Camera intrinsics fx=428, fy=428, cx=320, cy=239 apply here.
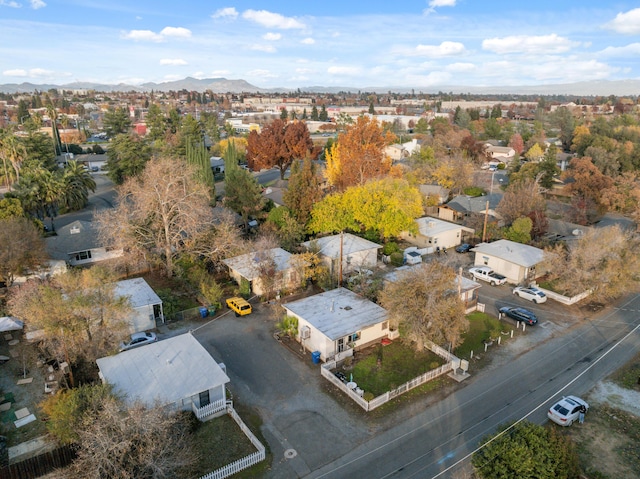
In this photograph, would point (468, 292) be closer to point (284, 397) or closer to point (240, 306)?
point (284, 397)

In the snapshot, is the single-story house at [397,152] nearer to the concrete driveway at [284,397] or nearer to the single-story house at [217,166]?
the single-story house at [217,166]

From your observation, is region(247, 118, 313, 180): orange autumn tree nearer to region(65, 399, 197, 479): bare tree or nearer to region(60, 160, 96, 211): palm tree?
region(60, 160, 96, 211): palm tree

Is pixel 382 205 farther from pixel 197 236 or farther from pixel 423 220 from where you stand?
pixel 197 236

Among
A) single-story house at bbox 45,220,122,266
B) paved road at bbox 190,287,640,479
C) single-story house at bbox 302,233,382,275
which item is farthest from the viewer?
single-story house at bbox 45,220,122,266

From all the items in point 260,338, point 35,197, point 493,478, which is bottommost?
point 260,338

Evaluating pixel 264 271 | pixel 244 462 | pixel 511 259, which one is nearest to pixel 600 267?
pixel 511 259

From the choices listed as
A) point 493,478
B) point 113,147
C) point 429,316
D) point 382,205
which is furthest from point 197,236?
point 113,147

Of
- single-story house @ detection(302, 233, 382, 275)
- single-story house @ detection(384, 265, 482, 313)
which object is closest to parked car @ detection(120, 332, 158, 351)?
single-story house @ detection(302, 233, 382, 275)
